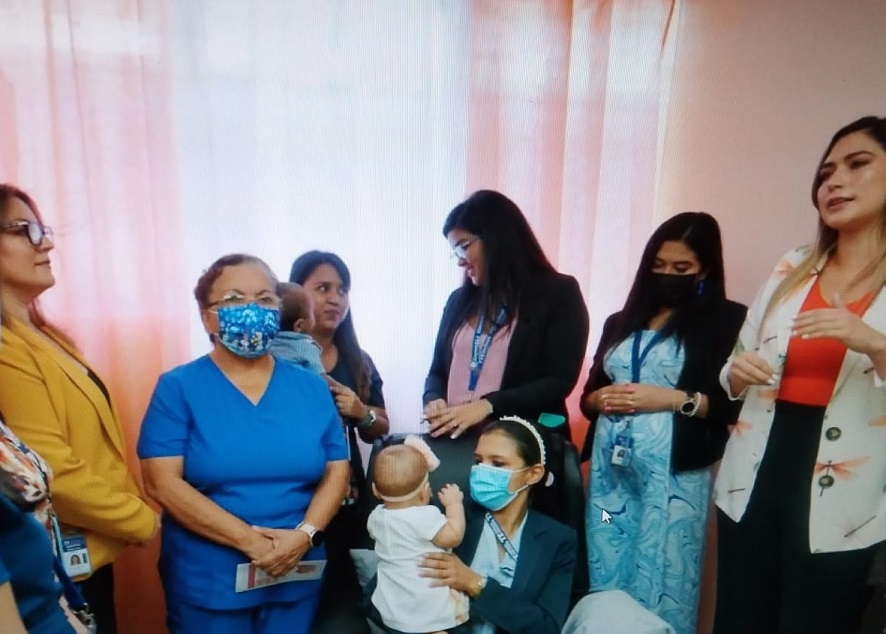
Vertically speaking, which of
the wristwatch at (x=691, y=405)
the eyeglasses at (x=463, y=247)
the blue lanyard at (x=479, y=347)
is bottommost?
the wristwatch at (x=691, y=405)

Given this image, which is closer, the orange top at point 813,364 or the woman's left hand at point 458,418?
the orange top at point 813,364

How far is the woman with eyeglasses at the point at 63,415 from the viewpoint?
138cm

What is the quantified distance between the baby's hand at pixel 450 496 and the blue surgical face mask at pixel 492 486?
0.16ft

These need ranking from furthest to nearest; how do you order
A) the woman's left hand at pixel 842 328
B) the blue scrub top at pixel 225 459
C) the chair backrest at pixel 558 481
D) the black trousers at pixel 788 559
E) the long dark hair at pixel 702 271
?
the long dark hair at pixel 702 271 < the chair backrest at pixel 558 481 < the blue scrub top at pixel 225 459 < the black trousers at pixel 788 559 < the woman's left hand at pixel 842 328

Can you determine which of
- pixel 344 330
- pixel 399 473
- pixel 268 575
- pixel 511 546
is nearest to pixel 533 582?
pixel 511 546

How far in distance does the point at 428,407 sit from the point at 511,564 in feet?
1.78

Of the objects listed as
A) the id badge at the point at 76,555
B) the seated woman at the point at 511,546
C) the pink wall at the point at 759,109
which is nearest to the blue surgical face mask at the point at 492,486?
the seated woman at the point at 511,546

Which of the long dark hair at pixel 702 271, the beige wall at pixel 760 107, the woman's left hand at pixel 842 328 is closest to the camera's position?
the woman's left hand at pixel 842 328

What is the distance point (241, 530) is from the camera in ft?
4.95

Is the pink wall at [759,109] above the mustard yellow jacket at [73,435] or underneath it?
above

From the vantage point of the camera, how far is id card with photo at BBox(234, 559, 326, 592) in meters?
1.54

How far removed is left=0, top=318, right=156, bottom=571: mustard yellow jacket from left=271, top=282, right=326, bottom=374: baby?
459 millimetres

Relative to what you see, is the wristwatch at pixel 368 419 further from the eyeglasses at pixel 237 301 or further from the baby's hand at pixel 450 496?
the eyeglasses at pixel 237 301

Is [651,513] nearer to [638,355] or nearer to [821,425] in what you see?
[638,355]
